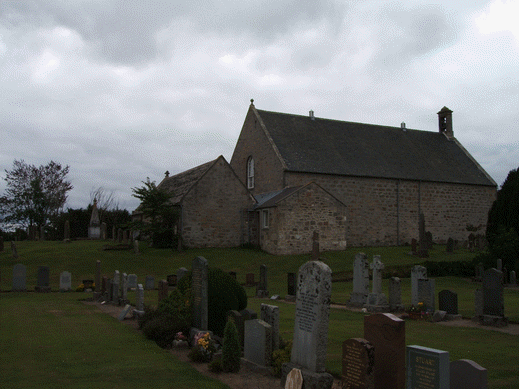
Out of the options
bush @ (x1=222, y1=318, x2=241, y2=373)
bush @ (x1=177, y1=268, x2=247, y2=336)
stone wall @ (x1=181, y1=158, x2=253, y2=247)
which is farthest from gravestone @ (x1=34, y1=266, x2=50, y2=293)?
bush @ (x1=222, y1=318, x2=241, y2=373)

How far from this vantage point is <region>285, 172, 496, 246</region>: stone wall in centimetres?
3319

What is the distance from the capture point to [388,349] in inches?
239

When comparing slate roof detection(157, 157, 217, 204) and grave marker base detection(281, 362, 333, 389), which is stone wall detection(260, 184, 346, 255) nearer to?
slate roof detection(157, 157, 217, 204)

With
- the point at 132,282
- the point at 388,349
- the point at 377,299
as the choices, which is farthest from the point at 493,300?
the point at 132,282

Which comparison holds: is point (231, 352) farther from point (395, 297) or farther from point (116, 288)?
point (116, 288)

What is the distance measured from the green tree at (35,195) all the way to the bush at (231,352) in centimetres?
4862

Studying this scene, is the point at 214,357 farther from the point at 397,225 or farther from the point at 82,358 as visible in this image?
the point at 397,225

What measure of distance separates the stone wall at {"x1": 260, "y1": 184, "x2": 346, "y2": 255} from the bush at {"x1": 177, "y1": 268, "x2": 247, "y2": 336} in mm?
17775

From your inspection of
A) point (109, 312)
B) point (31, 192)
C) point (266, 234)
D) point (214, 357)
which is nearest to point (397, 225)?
point (266, 234)

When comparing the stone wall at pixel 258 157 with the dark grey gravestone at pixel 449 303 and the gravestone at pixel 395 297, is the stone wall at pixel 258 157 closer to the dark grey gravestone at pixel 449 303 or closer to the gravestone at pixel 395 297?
the gravestone at pixel 395 297

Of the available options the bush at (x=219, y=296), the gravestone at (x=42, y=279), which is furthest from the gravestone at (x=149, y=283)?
the bush at (x=219, y=296)

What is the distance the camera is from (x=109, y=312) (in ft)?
47.4

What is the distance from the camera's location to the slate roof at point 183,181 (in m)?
31.0

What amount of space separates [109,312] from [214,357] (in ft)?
23.7
